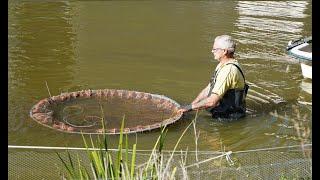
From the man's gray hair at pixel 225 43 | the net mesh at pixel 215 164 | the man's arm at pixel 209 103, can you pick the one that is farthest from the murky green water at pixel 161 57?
the man's gray hair at pixel 225 43

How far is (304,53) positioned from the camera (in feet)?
32.4

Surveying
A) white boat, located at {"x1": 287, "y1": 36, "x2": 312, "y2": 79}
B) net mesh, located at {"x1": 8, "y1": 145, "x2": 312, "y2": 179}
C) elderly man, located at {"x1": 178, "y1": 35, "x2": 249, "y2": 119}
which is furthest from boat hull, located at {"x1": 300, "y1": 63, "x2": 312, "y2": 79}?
net mesh, located at {"x1": 8, "y1": 145, "x2": 312, "y2": 179}

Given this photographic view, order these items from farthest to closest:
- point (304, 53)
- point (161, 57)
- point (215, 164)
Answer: point (161, 57) → point (304, 53) → point (215, 164)

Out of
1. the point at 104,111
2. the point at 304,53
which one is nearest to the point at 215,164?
the point at 104,111

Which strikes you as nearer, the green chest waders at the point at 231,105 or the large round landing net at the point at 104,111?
the large round landing net at the point at 104,111

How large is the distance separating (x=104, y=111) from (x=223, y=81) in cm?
182

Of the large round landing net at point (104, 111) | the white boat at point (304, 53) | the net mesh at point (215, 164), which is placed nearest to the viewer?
the net mesh at point (215, 164)

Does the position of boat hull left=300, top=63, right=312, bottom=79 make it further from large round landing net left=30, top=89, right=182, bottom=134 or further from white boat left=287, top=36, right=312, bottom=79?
large round landing net left=30, top=89, right=182, bottom=134

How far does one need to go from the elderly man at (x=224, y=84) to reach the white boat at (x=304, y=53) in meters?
2.57

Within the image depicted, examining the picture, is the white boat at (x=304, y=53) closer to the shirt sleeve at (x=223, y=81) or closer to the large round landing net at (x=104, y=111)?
the shirt sleeve at (x=223, y=81)

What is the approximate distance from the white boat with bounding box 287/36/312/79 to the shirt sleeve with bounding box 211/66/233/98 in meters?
2.79

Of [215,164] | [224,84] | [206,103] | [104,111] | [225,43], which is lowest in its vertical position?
[104,111]

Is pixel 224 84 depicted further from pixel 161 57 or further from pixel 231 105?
pixel 161 57

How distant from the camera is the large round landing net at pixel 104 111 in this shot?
736 centimetres
